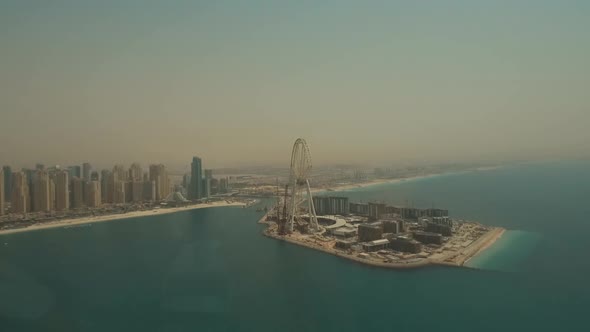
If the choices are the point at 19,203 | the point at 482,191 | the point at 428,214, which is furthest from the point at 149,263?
the point at 482,191

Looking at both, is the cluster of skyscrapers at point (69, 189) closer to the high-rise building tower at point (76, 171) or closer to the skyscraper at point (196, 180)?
the skyscraper at point (196, 180)

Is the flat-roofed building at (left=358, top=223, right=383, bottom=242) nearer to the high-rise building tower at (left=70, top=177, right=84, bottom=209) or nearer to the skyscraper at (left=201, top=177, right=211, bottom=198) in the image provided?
the high-rise building tower at (left=70, top=177, right=84, bottom=209)

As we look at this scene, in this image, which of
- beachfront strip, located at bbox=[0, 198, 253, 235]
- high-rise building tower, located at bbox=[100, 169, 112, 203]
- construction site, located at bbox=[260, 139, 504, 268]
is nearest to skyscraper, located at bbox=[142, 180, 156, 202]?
high-rise building tower, located at bbox=[100, 169, 112, 203]

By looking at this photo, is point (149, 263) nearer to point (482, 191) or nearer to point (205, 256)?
point (205, 256)

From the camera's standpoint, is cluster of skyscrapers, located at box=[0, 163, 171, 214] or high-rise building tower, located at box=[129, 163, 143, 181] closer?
cluster of skyscrapers, located at box=[0, 163, 171, 214]

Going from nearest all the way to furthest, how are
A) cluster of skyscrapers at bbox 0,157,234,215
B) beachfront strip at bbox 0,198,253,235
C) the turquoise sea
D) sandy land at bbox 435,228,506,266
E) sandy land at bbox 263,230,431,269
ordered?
1. the turquoise sea
2. sandy land at bbox 263,230,431,269
3. sandy land at bbox 435,228,506,266
4. beachfront strip at bbox 0,198,253,235
5. cluster of skyscrapers at bbox 0,157,234,215

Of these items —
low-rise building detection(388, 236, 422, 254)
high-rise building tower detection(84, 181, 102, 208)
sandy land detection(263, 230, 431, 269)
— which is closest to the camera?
sandy land detection(263, 230, 431, 269)

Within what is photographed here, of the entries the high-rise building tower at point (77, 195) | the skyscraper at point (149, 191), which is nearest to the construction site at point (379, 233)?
the skyscraper at point (149, 191)
